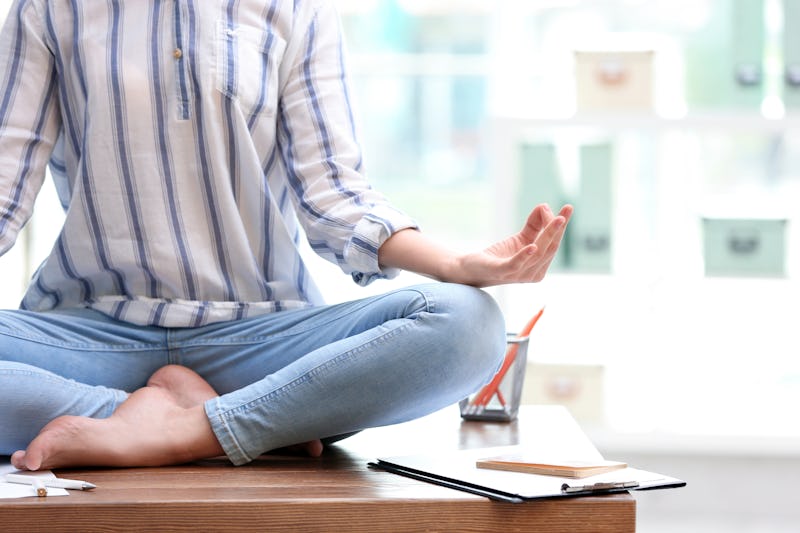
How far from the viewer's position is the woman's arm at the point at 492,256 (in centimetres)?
130

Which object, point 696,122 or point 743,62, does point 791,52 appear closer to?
point 743,62

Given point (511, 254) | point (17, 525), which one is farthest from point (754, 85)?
point (17, 525)

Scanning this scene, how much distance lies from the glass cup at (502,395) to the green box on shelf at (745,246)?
39.0 inches

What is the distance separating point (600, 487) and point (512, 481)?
0.10 metres

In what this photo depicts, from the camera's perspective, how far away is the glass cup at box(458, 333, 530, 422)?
179cm

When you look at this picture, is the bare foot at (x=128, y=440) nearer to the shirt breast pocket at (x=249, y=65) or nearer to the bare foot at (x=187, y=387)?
the bare foot at (x=187, y=387)

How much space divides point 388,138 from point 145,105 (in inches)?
66.3

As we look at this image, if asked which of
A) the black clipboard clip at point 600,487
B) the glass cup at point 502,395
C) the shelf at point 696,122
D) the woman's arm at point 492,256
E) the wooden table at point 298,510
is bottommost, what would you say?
the wooden table at point 298,510

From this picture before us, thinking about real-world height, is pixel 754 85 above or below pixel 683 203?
above

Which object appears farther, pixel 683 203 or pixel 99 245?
pixel 683 203

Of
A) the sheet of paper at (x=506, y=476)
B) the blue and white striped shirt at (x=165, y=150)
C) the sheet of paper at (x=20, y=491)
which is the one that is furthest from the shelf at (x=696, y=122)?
the sheet of paper at (x=20, y=491)

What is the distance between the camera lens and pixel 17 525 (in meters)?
1.17

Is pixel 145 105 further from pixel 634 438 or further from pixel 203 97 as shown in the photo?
pixel 634 438

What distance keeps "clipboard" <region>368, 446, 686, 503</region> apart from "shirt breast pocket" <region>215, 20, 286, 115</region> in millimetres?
545
